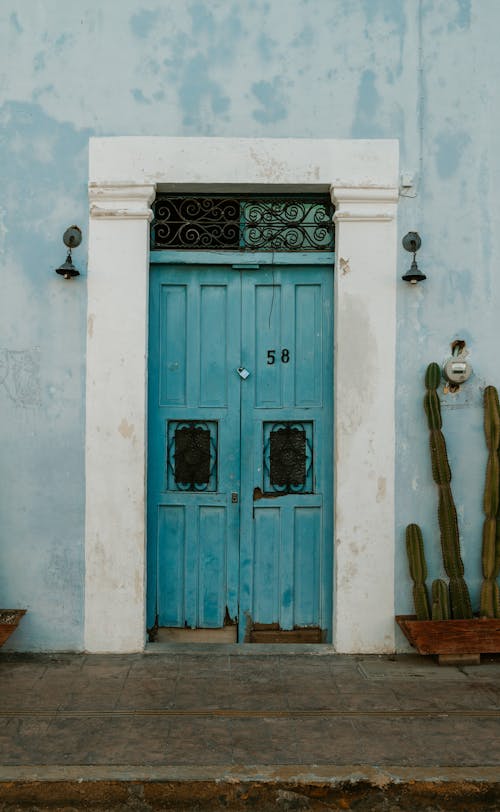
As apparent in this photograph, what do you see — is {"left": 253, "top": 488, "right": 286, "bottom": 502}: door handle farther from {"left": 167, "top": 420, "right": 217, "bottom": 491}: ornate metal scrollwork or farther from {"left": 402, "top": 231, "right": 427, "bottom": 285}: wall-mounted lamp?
{"left": 402, "top": 231, "right": 427, "bottom": 285}: wall-mounted lamp

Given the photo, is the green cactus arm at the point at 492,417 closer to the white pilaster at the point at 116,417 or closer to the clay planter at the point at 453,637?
the clay planter at the point at 453,637

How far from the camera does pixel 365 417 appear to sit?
5129 millimetres

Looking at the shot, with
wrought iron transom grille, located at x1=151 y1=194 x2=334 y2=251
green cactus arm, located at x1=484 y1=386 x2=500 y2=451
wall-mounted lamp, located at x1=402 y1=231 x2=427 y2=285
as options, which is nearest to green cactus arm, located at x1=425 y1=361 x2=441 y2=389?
green cactus arm, located at x1=484 y1=386 x2=500 y2=451

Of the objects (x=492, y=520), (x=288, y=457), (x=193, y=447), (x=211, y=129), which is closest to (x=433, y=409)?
(x=492, y=520)

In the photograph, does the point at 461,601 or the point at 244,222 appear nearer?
the point at 461,601

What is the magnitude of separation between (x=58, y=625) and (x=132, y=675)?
28.5 inches

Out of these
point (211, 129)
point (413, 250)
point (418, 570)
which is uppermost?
point (211, 129)

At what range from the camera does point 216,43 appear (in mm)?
5152

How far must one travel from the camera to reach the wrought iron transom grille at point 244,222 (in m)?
5.32

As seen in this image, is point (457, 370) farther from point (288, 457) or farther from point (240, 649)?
point (240, 649)

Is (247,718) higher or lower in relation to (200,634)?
lower

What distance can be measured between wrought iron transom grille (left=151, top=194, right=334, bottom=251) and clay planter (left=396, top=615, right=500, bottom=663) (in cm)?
262

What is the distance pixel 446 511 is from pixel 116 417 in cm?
228

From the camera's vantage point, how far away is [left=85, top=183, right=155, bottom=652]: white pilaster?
5.07 metres
